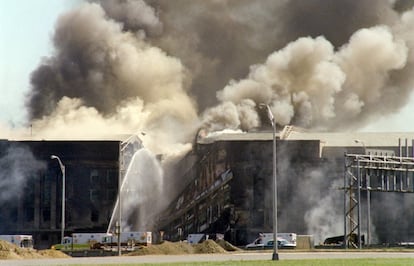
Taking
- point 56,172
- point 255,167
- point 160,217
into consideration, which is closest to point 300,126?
point 255,167

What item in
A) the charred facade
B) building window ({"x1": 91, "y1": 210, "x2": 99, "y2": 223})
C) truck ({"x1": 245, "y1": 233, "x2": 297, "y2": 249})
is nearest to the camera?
truck ({"x1": 245, "y1": 233, "x2": 297, "y2": 249})

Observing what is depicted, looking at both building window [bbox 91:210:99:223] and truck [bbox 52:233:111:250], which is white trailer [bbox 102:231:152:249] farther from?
building window [bbox 91:210:99:223]

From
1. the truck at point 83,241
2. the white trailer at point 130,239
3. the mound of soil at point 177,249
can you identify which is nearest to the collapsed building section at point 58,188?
the truck at point 83,241

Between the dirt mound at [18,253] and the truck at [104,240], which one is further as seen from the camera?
the truck at [104,240]

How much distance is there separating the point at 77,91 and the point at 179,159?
54.7ft

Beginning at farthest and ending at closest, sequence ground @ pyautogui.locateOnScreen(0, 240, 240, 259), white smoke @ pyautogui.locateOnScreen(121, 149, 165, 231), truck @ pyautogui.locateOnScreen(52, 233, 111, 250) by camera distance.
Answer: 1. white smoke @ pyautogui.locateOnScreen(121, 149, 165, 231)
2. truck @ pyautogui.locateOnScreen(52, 233, 111, 250)
3. ground @ pyautogui.locateOnScreen(0, 240, 240, 259)

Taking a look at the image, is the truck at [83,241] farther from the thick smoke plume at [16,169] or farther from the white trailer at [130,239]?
the thick smoke plume at [16,169]

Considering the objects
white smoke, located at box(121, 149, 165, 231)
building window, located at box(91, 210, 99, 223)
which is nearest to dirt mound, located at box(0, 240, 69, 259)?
building window, located at box(91, 210, 99, 223)

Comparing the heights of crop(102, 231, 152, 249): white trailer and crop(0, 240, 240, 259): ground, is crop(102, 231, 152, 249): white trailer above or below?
above

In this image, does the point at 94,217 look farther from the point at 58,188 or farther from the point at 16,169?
the point at 16,169

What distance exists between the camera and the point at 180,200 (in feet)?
424

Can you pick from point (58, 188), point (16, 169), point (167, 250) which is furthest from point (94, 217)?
point (167, 250)

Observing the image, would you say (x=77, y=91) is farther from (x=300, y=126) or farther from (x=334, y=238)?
(x=334, y=238)

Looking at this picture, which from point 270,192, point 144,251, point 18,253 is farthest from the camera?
point 270,192
